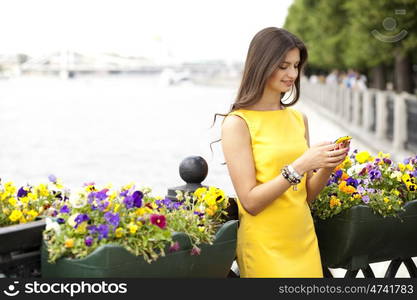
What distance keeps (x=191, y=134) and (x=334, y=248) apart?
2026cm

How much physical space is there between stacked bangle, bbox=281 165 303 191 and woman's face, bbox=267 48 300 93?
315mm

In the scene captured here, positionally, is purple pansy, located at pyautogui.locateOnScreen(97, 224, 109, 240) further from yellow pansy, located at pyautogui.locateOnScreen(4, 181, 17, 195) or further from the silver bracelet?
the silver bracelet

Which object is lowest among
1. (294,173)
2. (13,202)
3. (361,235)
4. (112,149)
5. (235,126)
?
(112,149)

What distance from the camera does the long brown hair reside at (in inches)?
105

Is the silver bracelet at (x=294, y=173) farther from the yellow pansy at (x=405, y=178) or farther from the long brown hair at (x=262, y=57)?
the yellow pansy at (x=405, y=178)

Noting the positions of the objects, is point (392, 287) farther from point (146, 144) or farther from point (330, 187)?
point (146, 144)

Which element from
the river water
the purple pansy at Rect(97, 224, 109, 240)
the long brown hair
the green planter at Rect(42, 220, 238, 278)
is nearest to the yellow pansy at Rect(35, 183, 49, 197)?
the green planter at Rect(42, 220, 238, 278)

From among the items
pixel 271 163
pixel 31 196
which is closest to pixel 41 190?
pixel 31 196

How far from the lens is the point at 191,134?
23.3 m

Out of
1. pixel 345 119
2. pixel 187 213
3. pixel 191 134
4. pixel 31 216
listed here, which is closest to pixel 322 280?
pixel 187 213

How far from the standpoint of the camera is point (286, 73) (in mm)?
2709

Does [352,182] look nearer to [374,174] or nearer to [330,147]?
[374,174]

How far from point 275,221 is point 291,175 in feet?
0.74

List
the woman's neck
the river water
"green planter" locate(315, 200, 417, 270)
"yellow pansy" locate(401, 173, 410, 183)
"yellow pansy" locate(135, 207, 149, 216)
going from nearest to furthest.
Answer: "yellow pansy" locate(135, 207, 149, 216) < the woman's neck < "green planter" locate(315, 200, 417, 270) < "yellow pansy" locate(401, 173, 410, 183) < the river water
